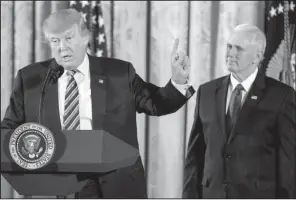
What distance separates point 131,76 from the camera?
79.8 inches

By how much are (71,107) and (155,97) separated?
1.11 feet

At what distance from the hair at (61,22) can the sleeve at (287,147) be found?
32.6 inches

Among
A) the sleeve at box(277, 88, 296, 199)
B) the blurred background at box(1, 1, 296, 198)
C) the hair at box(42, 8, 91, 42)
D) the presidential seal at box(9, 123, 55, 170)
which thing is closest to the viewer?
the presidential seal at box(9, 123, 55, 170)

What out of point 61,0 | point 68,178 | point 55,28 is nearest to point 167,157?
point 61,0

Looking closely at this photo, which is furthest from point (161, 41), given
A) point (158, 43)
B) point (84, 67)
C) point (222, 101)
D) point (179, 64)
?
point (179, 64)

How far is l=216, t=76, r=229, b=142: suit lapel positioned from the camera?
6.66 ft

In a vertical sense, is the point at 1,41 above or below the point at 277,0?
below

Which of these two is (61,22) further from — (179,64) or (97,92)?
(179,64)

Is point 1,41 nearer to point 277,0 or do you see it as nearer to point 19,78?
point 19,78

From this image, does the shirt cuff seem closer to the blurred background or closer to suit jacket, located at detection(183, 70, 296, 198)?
suit jacket, located at detection(183, 70, 296, 198)

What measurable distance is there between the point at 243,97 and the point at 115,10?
4.63ft

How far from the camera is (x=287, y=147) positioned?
6.56 feet

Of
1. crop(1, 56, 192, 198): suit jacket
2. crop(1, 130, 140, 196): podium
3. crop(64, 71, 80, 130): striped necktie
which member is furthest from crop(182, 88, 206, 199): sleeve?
crop(1, 130, 140, 196): podium

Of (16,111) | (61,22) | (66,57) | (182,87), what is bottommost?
(16,111)
